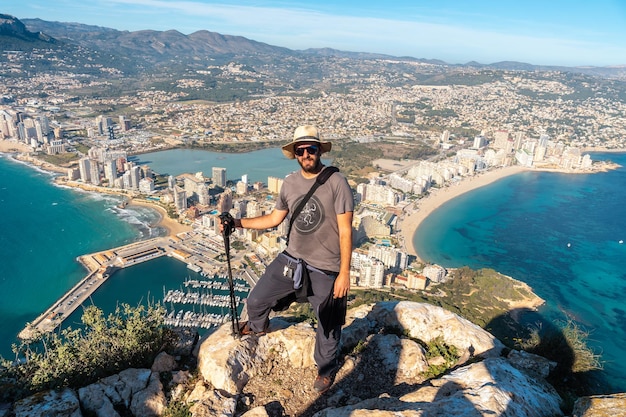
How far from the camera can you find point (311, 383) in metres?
2.12

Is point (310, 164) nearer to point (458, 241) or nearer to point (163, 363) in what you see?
point (163, 363)

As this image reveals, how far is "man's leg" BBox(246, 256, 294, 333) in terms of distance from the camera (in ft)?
6.31

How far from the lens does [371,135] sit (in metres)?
38.1

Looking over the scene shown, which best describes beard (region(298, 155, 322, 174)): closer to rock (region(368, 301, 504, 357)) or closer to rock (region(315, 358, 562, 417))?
rock (region(315, 358, 562, 417))

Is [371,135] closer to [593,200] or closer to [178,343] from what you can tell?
[593,200]

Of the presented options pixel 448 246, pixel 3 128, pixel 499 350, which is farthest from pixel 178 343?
pixel 3 128

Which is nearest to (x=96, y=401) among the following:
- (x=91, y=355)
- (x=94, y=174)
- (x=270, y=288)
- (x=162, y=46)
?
(x=91, y=355)

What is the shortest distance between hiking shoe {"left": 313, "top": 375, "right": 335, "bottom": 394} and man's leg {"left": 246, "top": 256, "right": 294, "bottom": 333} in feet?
1.46

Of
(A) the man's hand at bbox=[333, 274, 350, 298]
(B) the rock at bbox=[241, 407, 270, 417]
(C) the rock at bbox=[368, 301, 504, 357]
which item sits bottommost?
(C) the rock at bbox=[368, 301, 504, 357]

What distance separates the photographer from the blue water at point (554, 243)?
12656 millimetres

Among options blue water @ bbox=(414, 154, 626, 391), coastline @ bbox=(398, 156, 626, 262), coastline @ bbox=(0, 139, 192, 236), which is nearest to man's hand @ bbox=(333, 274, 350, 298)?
blue water @ bbox=(414, 154, 626, 391)

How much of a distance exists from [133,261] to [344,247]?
1412 centimetres

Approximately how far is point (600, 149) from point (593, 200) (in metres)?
17.8

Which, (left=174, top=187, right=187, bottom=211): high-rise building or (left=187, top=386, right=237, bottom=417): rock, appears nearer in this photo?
(left=187, top=386, right=237, bottom=417): rock
